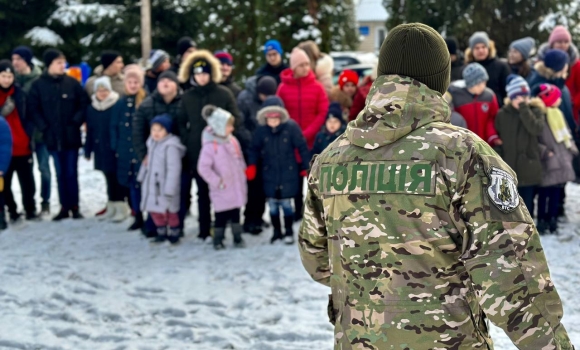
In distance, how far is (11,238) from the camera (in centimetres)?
828

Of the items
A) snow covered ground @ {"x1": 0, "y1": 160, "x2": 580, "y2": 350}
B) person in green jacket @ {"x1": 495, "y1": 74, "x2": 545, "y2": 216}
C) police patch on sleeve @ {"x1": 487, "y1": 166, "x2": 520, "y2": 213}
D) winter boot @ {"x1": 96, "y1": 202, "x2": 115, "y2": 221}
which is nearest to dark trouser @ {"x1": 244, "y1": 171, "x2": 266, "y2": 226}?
snow covered ground @ {"x1": 0, "y1": 160, "x2": 580, "y2": 350}

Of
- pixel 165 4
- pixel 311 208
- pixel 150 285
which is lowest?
pixel 150 285

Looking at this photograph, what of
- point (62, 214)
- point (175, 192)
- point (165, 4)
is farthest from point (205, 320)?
point (165, 4)

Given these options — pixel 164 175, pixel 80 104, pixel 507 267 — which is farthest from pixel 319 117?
pixel 507 267

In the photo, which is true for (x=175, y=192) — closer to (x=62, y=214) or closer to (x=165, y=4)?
(x=62, y=214)

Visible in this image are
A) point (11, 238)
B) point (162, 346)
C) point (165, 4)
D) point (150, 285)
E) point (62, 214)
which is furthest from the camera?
point (165, 4)

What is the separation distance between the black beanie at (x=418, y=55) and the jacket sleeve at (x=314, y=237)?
47 cm

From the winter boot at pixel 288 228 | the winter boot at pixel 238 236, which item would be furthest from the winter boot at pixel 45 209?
the winter boot at pixel 288 228

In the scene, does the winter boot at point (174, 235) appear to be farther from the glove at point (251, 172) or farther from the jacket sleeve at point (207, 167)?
the glove at point (251, 172)

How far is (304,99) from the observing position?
8.39 metres

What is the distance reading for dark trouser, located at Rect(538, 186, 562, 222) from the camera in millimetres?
7840

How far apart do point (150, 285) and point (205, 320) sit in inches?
44.2

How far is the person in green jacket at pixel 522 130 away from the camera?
7.45 m

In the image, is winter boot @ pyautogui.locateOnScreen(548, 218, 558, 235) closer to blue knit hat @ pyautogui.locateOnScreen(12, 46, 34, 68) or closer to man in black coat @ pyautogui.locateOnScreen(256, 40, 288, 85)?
man in black coat @ pyautogui.locateOnScreen(256, 40, 288, 85)
